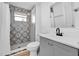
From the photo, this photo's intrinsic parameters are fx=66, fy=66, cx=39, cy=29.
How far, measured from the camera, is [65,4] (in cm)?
130

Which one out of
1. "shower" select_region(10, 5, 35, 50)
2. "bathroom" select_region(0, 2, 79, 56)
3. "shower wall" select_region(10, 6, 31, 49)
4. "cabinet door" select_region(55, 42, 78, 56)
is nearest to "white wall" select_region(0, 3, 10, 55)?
"bathroom" select_region(0, 2, 79, 56)

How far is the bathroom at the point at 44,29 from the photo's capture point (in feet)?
2.88

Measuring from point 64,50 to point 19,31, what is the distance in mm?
2748

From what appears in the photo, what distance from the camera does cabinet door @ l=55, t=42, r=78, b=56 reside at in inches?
24.8

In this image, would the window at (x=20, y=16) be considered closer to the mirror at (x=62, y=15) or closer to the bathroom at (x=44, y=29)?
the bathroom at (x=44, y=29)

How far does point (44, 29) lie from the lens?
1870 millimetres

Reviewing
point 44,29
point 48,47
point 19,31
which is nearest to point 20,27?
point 19,31

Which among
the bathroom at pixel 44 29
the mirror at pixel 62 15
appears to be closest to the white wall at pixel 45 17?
the bathroom at pixel 44 29

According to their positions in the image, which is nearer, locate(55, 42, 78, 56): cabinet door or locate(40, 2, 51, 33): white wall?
locate(55, 42, 78, 56): cabinet door

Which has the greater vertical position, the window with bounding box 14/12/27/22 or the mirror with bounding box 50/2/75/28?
the window with bounding box 14/12/27/22

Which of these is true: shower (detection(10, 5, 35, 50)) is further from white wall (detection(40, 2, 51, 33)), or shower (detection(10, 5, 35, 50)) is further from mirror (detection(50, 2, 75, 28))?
mirror (detection(50, 2, 75, 28))

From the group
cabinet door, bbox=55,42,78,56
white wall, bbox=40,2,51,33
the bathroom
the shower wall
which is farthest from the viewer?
the shower wall

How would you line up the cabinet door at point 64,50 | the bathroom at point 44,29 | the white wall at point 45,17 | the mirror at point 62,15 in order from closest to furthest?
the cabinet door at point 64,50 < the bathroom at point 44,29 < the mirror at point 62,15 < the white wall at point 45,17

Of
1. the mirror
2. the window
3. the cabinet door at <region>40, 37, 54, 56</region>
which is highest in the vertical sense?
the window
